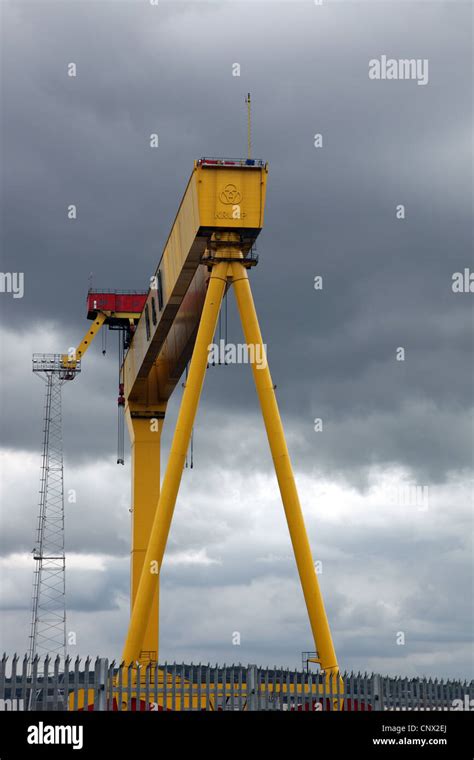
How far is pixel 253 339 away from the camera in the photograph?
2989 cm

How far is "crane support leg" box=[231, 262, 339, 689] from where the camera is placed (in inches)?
1156

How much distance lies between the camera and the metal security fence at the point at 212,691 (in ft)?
70.9

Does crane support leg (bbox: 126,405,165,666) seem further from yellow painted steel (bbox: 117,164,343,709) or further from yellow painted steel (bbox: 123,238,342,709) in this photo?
yellow painted steel (bbox: 123,238,342,709)

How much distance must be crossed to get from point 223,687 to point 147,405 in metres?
21.5

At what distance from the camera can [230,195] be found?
29.0 metres

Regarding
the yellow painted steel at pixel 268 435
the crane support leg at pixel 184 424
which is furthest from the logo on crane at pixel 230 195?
the crane support leg at pixel 184 424

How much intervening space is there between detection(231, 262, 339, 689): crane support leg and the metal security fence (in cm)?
447

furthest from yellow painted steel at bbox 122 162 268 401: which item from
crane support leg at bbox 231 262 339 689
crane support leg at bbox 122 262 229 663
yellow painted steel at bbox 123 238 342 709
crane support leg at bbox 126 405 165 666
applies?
crane support leg at bbox 231 262 339 689

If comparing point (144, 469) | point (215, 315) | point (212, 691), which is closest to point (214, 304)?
point (215, 315)

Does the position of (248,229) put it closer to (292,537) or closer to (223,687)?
(292,537)

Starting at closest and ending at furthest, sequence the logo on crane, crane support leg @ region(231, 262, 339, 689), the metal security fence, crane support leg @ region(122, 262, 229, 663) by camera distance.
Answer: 1. the metal security fence
2. the logo on crane
3. crane support leg @ region(231, 262, 339, 689)
4. crane support leg @ region(122, 262, 229, 663)

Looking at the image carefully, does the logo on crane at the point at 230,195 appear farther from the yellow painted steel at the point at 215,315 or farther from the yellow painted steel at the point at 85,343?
the yellow painted steel at the point at 85,343
